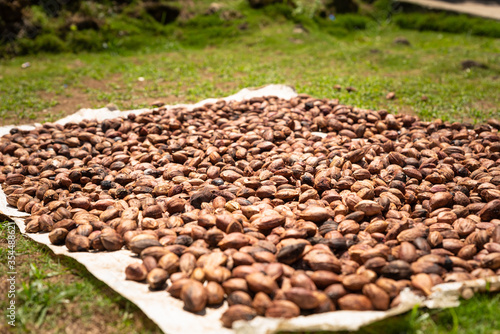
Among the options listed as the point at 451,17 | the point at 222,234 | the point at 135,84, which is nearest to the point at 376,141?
the point at 222,234

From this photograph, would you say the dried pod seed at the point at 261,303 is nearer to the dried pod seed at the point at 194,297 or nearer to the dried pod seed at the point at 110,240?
the dried pod seed at the point at 194,297

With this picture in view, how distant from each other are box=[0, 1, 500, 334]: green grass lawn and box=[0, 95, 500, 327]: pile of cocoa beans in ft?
0.87

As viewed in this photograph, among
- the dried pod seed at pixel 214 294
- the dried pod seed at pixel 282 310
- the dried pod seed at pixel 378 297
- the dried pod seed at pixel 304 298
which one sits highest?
the dried pod seed at pixel 378 297

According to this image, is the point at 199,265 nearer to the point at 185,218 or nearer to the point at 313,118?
the point at 185,218

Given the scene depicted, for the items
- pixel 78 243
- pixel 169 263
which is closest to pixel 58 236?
pixel 78 243

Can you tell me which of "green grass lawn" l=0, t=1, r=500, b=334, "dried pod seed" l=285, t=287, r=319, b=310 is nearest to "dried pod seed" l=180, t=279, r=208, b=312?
"green grass lawn" l=0, t=1, r=500, b=334

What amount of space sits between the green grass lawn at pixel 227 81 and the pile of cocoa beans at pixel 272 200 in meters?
0.26

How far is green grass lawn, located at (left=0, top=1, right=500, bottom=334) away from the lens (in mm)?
2193

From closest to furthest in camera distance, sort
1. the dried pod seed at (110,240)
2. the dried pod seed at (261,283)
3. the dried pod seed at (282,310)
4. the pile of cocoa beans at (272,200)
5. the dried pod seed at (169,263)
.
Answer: the dried pod seed at (282,310), the dried pod seed at (261,283), the pile of cocoa beans at (272,200), the dried pod seed at (169,263), the dried pod seed at (110,240)

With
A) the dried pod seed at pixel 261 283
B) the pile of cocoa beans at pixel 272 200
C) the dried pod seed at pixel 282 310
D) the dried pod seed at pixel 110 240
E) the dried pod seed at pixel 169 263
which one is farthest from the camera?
the dried pod seed at pixel 110 240

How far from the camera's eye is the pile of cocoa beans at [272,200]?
226 centimetres

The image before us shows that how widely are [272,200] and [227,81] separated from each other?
4882 millimetres

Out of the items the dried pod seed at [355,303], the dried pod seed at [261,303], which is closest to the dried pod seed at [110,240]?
the dried pod seed at [261,303]

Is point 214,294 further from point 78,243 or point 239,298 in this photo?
point 78,243
